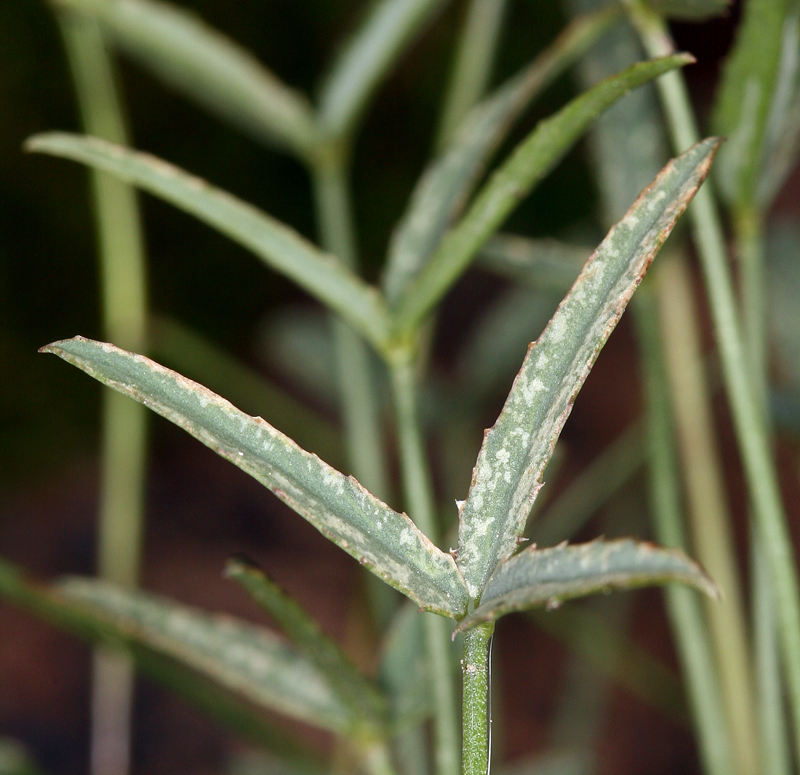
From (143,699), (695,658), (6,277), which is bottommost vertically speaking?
(695,658)

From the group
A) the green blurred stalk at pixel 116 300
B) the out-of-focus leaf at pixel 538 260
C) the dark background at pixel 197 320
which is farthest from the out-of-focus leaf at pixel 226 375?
the dark background at pixel 197 320

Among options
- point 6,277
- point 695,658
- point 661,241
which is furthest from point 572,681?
point 6,277

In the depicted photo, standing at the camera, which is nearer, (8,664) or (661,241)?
(661,241)

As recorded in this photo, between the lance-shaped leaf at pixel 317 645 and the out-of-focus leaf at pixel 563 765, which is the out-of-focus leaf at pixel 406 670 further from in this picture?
the out-of-focus leaf at pixel 563 765

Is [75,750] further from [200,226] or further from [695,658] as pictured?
[695,658]

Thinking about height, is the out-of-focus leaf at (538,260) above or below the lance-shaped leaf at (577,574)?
above

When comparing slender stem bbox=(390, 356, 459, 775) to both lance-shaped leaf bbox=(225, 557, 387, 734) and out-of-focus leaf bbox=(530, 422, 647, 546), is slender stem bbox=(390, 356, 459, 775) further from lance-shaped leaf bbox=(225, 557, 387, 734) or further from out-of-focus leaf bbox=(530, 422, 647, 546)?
out-of-focus leaf bbox=(530, 422, 647, 546)

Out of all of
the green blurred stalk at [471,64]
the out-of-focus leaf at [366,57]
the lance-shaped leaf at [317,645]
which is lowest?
the lance-shaped leaf at [317,645]
